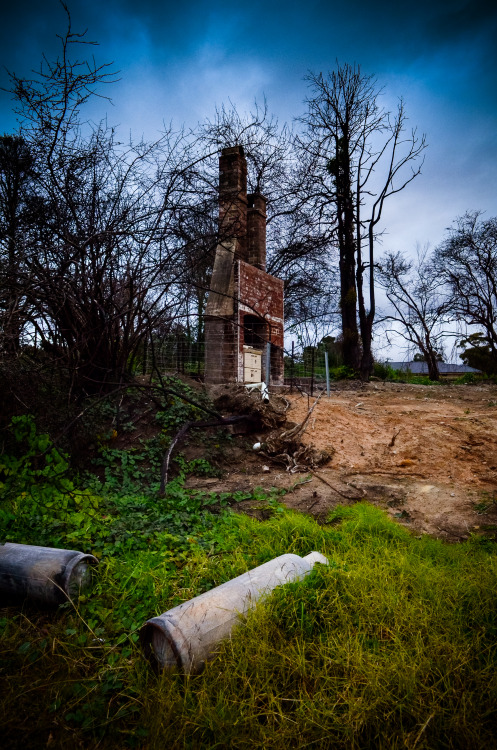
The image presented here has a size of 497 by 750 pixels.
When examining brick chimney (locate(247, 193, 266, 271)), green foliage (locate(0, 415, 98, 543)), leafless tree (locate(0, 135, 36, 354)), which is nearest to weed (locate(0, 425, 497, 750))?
green foliage (locate(0, 415, 98, 543))

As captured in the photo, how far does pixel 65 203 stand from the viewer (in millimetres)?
5102

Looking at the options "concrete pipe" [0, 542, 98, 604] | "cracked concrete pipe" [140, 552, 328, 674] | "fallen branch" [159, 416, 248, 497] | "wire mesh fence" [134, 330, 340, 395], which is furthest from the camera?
"wire mesh fence" [134, 330, 340, 395]

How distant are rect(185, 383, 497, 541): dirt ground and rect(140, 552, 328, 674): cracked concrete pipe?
1.82 metres

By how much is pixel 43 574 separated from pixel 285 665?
1623 mm

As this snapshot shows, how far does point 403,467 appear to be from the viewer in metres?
5.47

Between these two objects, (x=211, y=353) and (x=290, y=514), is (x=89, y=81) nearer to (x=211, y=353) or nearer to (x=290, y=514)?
(x=290, y=514)

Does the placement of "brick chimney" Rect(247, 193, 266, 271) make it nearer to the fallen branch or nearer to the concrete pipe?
the fallen branch

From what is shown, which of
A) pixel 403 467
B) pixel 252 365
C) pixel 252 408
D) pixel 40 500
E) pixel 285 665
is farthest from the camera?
pixel 252 365

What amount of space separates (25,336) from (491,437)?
6.42m

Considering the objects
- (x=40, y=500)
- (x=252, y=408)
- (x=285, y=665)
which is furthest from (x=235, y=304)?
(x=285, y=665)

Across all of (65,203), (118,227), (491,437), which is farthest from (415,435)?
(65,203)

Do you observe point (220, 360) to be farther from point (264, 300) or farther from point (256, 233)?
point (256, 233)

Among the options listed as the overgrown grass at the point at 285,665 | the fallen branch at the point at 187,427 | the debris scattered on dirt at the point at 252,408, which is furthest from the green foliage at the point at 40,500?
the debris scattered on dirt at the point at 252,408

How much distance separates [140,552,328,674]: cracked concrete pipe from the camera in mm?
1904
